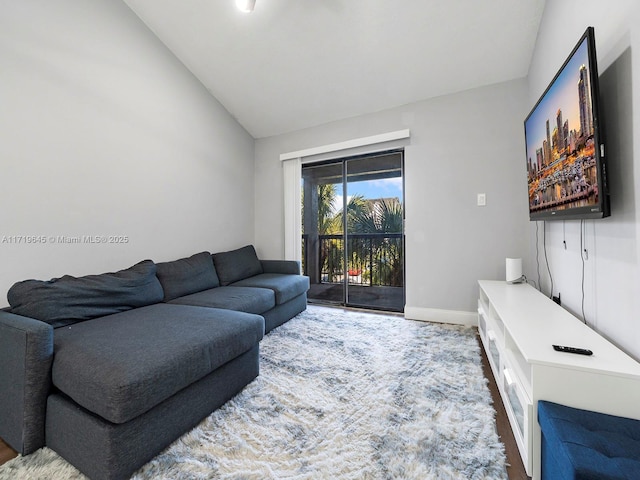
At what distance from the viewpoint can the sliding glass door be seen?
3.56m

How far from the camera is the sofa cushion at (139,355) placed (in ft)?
3.54

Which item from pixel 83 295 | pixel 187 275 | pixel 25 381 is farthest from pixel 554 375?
pixel 187 275

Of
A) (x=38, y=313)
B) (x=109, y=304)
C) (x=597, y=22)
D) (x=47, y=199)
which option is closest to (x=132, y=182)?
(x=47, y=199)

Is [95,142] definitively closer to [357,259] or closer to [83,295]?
[83,295]

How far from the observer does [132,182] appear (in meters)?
2.47

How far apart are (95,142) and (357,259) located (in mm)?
3193

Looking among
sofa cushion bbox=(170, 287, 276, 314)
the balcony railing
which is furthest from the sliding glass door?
sofa cushion bbox=(170, 287, 276, 314)

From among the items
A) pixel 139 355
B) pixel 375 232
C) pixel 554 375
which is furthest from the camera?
pixel 375 232

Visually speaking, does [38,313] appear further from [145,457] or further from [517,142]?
[517,142]

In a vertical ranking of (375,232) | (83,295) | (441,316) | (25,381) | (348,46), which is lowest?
(441,316)

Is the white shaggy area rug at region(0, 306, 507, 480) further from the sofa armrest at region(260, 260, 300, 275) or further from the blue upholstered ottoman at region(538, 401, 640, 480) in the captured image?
the sofa armrest at region(260, 260, 300, 275)

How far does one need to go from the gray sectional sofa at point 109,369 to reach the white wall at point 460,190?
207 cm

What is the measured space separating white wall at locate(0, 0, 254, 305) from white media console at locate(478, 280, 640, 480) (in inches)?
116

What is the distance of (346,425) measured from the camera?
4.60 feet
